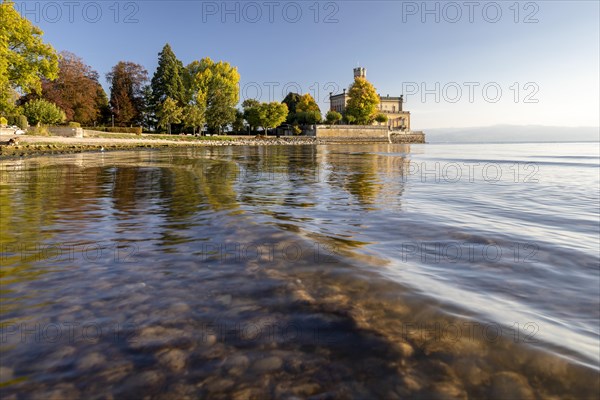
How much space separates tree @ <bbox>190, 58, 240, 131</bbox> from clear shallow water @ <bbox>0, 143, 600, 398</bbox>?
7603cm

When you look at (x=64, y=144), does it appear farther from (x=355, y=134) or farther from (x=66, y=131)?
(x=355, y=134)

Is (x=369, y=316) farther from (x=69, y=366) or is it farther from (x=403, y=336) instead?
(x=69, y=366)

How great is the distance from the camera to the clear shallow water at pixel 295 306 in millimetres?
2545

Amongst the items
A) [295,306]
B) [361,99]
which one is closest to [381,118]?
[361,99]

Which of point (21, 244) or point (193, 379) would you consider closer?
point (193, 379)

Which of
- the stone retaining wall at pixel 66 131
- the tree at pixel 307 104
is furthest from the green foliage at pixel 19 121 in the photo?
the tree at pixel 307 104

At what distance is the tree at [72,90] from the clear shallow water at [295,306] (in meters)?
64.0

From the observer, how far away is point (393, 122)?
14000 cm

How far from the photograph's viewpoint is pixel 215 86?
81.1m

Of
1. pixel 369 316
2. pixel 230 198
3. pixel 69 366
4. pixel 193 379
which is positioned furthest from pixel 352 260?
pixel 230 198

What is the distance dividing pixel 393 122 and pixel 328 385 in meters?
145

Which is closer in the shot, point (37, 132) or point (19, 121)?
point (37, 132)

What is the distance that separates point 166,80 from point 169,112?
9969 millimetres

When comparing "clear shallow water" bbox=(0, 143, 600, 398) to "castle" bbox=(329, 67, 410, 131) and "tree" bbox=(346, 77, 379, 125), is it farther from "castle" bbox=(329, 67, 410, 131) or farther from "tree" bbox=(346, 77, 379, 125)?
"castle" bbox=(329, 67, 410, 131)
